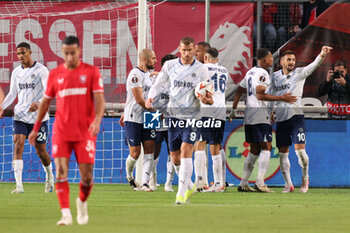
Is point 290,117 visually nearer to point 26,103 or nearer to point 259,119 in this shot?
point 259,119

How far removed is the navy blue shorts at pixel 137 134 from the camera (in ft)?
41.9

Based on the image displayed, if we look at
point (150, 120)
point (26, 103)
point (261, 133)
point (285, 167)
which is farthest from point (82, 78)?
point (285, 167)

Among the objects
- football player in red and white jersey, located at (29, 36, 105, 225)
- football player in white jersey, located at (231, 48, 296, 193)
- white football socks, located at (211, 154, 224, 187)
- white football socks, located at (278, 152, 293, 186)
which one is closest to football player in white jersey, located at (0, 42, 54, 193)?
white football socks, located at (211, 154, 224, 187)

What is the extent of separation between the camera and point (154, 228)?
729cm

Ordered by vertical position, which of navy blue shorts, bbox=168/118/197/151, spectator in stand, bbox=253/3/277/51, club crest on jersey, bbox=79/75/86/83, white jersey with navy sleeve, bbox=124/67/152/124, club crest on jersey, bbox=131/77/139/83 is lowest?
navy blue shorts, bbox=168/118/197/151

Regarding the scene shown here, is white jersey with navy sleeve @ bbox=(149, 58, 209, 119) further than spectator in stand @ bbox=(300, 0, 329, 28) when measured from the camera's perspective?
No

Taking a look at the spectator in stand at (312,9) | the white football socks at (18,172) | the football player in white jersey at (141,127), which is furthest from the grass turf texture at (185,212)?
the spectator in stand at (312,9)

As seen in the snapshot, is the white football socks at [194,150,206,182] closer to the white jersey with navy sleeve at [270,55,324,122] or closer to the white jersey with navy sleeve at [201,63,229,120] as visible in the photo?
the white jersey with navy sleeve at [201,63,229,120]

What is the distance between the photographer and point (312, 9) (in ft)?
51.4

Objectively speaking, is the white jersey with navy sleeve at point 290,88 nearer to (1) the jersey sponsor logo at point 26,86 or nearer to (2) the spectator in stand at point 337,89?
(2) the spectator in stand at point 337,89

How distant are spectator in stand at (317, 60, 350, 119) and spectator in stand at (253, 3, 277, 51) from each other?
4.30 feet

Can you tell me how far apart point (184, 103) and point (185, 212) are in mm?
1662

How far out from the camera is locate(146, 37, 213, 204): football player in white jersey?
9.76 meters

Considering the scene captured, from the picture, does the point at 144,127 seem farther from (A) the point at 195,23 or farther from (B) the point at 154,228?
(B) the point at 154,228
